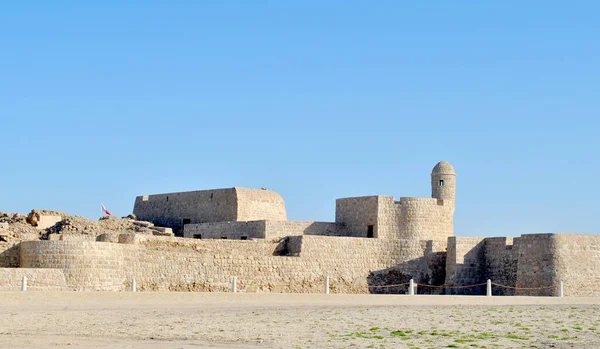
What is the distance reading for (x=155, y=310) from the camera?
21.5 metres

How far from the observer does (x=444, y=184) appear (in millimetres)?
38500

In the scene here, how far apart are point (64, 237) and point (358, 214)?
11.7 metres

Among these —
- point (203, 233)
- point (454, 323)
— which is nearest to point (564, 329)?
point (454, 323)

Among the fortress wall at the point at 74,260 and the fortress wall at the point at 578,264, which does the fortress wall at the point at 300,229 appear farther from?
the fortress wall at the point at 578,264

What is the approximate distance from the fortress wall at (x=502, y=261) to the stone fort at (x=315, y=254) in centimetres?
3

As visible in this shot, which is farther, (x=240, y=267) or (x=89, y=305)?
(x=240, y=267)

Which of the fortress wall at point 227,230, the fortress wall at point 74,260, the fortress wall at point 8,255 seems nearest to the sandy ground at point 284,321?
the fortress wall at point 74,260

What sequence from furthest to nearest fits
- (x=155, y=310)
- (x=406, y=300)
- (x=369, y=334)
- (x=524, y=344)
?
(x=406, y=300), (x=155, y=310), (x=369, y=334), (x=524, y=344)

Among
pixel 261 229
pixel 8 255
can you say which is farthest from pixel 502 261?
pixel 8 255

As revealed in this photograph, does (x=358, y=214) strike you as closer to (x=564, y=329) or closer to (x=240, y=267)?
(x=240, y=267)

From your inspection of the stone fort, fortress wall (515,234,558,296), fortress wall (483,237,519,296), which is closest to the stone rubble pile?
the stone fort

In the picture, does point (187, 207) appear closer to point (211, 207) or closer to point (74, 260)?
point (211, 207)

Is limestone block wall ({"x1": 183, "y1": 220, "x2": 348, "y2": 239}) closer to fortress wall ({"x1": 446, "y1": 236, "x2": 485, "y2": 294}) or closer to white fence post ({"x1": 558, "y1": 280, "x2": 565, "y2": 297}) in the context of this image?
fortress wall ({"x1": 446, "y1": 236, "x2": 485, "y2": 294})

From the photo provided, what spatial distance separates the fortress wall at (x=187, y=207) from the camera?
39.6m
